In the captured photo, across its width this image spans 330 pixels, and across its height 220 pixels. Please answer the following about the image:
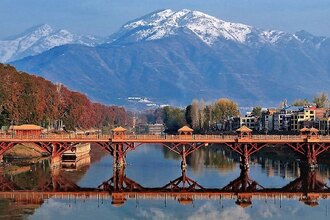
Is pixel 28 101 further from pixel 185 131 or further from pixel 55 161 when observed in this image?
pixel 185 131

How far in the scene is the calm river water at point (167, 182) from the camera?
5234 cm

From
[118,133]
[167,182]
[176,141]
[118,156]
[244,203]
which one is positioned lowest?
[244,203]

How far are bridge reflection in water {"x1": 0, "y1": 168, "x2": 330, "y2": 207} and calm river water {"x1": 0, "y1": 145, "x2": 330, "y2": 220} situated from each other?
1.20 feet

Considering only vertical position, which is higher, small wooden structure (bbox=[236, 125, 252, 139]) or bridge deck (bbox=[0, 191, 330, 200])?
small wooden structure (bbox=[236, 125, 252, 139])

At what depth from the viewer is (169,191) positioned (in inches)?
2522

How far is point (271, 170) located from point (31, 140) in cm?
2718

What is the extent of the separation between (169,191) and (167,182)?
632 cm

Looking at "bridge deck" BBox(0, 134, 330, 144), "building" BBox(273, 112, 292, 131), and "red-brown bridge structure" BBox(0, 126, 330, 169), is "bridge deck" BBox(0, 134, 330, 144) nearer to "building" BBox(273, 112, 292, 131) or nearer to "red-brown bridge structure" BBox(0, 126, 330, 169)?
"red-brown bridge structure" BBox(0, 126, 330, 169)

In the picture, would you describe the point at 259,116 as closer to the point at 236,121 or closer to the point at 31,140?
the point at 236,121

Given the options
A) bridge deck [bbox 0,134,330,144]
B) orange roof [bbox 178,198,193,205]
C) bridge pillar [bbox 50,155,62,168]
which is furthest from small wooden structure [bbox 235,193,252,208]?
bridge pillar [bbox 50,155,62,168]

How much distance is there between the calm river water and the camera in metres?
52.3

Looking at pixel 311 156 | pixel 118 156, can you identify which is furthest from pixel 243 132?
pixel 118 156

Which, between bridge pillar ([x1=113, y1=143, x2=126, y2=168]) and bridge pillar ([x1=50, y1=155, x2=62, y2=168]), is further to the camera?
bridge pillar ([x1=113, y1=143, x2=126, y2=168])

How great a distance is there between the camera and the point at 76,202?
5766cm
